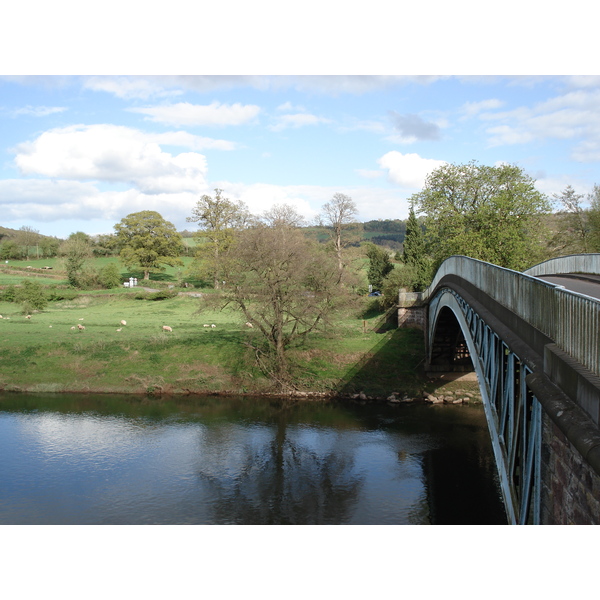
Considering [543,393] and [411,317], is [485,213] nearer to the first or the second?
[411,317]

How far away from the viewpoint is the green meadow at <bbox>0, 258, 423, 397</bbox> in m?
33.6

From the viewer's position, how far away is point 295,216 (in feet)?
177

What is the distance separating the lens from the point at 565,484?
6738 mm

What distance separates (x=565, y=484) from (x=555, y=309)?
261 cm

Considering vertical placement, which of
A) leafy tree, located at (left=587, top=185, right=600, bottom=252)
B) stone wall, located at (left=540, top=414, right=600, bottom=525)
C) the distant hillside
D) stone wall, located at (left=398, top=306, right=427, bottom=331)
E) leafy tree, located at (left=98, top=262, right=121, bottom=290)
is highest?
the distant hillside

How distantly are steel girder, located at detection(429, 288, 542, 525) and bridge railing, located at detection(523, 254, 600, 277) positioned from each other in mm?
8543

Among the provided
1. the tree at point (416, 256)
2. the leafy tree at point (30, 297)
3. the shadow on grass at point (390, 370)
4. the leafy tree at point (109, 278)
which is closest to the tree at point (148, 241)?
the leafy tree at point (109, 278)

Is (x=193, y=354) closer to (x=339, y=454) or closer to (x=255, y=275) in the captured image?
(x=255, y=275)

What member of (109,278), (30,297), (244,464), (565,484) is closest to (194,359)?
(244,464)

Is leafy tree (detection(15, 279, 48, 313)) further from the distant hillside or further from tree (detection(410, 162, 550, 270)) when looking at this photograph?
the distant hillside

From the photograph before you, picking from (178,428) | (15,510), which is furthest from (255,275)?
(15,510)

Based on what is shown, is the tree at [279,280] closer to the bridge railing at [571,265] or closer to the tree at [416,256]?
the bridge railing at [571,265]

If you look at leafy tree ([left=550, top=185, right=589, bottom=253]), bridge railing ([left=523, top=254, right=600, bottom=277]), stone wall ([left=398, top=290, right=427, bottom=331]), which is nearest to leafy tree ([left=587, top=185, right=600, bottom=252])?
leafy tree ([left=550, top=185, right=589, bottom=253])

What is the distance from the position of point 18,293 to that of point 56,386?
22.8 m
